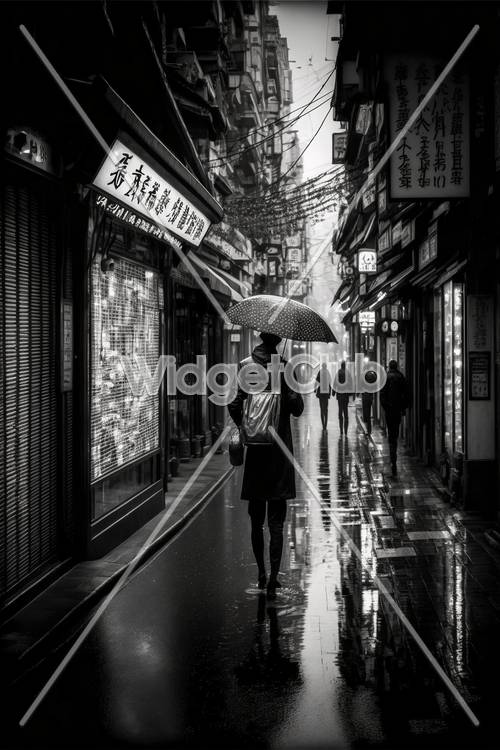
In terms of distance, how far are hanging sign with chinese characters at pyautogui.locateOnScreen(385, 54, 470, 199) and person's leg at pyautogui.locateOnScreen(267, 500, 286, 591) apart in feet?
17.7

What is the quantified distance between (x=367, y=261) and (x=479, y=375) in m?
17.9

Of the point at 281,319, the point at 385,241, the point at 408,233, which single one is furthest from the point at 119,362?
the point at 385,241

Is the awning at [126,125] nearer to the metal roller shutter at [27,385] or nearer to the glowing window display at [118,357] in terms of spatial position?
the metal roller shutter at [27,385]

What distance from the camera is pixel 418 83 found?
11.4 m

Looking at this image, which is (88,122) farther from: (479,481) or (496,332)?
(479,481)

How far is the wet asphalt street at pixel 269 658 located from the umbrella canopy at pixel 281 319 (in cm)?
248

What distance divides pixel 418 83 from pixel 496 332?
11.7 ft

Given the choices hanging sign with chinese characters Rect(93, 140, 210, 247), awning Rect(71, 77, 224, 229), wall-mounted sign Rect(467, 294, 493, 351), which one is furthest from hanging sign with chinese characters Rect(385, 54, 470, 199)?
hanging sign with chinese characters Rect(93, 140, 210, 247)

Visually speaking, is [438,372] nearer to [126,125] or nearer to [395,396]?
[395,396]

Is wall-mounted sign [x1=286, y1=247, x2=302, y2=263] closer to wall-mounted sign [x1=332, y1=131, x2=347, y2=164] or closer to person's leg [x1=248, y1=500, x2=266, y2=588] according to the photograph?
wall-mounted sign [x1=332, y1=131, x2=347, y2=164]

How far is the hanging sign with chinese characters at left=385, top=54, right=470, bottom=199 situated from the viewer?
11.1 meters

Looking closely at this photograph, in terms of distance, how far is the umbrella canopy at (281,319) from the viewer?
308 inches
